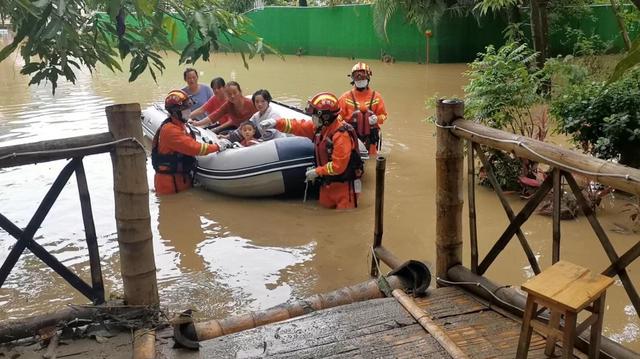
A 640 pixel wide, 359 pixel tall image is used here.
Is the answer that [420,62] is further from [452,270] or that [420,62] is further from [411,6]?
[452,270]

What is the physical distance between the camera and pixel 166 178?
6.85 meters

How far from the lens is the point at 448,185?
3455 millimetres

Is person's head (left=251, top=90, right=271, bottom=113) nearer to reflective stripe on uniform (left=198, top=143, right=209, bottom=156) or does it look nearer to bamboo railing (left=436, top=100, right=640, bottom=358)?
reflective stripe on uniform (left=198, top=143, right=209, bottom=156)

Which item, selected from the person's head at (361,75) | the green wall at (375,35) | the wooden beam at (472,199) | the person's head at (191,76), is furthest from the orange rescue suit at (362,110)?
the green wall at (375,35)

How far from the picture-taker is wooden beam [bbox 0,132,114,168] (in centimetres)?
280

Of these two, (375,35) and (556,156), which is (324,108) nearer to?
(556,156)

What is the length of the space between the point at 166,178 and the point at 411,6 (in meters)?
10.7

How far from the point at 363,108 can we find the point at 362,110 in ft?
0.11

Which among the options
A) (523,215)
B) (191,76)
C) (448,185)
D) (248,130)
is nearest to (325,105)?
(248,130)

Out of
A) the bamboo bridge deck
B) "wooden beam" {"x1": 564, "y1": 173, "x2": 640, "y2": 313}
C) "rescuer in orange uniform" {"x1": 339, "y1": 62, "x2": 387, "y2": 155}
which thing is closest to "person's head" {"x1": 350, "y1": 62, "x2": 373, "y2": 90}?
"rescuer in orange uniform" {"x1": 339, "y1": 62, "x2": 387, "y2": 155}

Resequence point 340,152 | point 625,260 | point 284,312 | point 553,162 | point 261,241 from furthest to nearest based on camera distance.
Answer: point 340,152 → point 261,241 → point 284,312 → point 553,162 → point 625,260

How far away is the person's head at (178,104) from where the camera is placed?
632cm

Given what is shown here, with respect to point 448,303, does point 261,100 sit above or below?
above

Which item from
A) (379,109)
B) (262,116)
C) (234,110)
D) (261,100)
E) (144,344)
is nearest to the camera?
(144,344)
